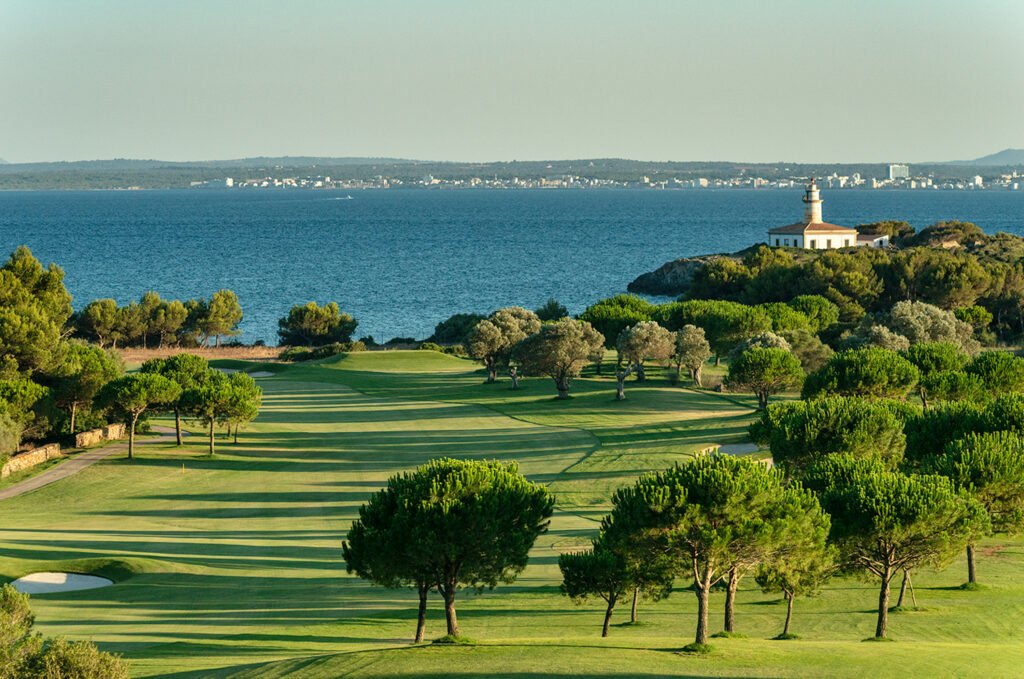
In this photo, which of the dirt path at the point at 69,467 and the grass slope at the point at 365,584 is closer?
the grass slope at the point at 365,584

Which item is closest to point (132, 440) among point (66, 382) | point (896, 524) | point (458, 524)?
point (66, 382)

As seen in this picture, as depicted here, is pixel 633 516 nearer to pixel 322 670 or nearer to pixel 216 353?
pixel 322 670

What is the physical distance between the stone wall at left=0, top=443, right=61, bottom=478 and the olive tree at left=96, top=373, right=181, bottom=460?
373cm

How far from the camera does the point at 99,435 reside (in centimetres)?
5631

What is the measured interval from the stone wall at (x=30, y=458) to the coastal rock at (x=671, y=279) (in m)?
102

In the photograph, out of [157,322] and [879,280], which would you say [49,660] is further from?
[879,280]

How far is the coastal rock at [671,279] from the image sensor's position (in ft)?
481

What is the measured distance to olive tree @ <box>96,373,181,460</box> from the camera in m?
51.8

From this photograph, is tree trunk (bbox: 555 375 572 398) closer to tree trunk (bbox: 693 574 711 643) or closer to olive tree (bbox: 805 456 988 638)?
olive tree (bbox: 805 456 988 638)

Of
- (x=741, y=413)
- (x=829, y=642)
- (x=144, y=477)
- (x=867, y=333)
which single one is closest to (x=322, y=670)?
(x=829, y=642)

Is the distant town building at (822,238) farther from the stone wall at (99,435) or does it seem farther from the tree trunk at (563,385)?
the stone wall at (99,435)

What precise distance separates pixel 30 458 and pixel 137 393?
590 cm

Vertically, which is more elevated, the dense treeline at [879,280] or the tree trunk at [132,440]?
the dense treeline at [879,280]

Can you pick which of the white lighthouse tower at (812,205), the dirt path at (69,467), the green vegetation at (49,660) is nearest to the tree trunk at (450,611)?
the green vegetation at (49,660)
